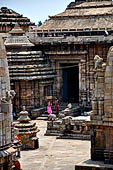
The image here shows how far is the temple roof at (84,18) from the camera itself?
3781 centimetres

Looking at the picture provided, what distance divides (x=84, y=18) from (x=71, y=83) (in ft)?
15.3

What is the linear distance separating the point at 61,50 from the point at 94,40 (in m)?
2.44

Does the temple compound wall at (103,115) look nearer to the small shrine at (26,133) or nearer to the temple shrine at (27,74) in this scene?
the small shrine at (26,133)

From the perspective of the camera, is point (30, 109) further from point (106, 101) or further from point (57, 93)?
point (106, 101)

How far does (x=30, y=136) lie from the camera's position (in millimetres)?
24719

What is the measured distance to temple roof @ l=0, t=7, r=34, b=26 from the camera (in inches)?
1829

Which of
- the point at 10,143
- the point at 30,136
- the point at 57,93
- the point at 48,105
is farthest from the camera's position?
the point at 57,93

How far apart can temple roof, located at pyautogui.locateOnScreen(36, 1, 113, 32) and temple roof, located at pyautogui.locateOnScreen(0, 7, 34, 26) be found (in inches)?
253

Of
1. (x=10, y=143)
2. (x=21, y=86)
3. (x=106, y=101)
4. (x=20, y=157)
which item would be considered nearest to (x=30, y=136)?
(x=20, y=157)

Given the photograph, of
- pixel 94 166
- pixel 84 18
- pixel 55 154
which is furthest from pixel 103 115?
pixel 84 18

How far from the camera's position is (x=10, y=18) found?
4662 cm

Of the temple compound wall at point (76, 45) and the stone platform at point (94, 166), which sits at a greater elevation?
the temple compound wall at point (76, 45)

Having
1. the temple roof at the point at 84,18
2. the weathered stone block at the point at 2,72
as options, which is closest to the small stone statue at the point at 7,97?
the weathered stone block at the point at 2,72

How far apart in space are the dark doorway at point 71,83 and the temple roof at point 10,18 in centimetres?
968
